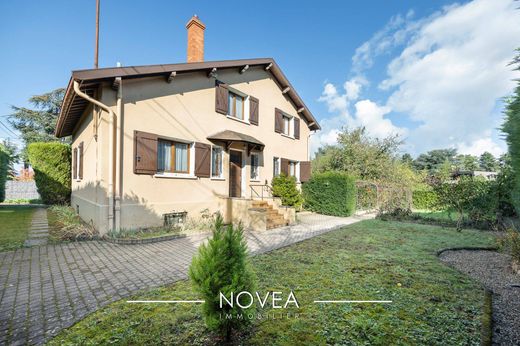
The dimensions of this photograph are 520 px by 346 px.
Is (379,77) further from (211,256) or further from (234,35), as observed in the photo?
(211,256)

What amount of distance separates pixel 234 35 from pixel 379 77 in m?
13.6

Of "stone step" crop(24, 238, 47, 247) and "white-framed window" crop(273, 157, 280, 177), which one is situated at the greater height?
"white-framed window" crop(273, 157, 280, 177)

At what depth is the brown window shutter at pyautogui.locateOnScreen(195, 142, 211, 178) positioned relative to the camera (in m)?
9.58

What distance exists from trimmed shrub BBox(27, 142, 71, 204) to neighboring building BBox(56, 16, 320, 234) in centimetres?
232

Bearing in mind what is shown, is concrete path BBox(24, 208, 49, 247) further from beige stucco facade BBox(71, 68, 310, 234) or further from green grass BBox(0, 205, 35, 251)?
beige stucco facade BBox(71, 68, 310, 234)

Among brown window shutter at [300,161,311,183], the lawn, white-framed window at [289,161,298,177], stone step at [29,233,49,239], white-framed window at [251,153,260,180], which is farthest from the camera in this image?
brown window shutter at [300,161,311,183]

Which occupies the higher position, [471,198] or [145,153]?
[145,153]

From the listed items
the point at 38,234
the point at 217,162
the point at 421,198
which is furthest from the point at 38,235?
the point at 421,198

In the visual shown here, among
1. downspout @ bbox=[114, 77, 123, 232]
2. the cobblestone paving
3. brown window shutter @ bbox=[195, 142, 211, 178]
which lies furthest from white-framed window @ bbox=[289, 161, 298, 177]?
downspout @ bbox=[114, 77, 123, 232]

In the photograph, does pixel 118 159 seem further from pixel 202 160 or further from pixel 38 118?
pixel 38 118

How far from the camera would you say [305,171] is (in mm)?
15891

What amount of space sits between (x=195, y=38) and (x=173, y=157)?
20.6ft

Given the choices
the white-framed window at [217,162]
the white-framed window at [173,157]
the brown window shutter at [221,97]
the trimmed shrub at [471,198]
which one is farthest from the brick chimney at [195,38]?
the trimmed shrub at [471,198]

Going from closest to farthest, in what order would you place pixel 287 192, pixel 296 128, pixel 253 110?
pixel 287 192
pixel 253 110
pixel 296 128
